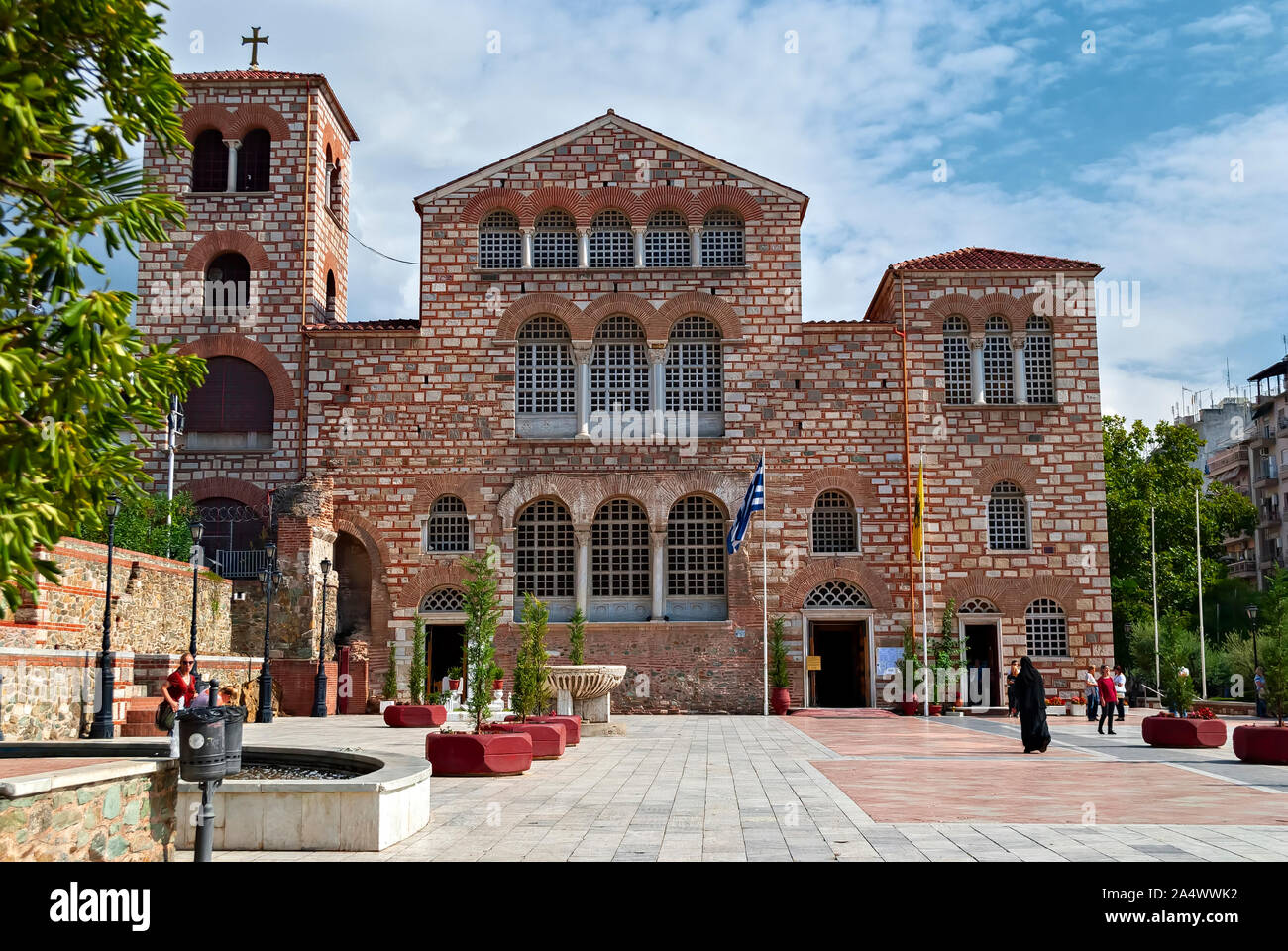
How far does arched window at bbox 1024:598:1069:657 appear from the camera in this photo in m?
31.9

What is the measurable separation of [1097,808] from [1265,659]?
30.8 feet

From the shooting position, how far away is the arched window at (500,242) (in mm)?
33375

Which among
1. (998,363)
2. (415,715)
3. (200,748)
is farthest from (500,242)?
(200,748)

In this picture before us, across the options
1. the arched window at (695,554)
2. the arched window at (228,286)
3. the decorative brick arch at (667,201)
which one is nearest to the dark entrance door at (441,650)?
the arched window at (695,554)

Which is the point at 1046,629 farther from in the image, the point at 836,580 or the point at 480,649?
the point at 480,649

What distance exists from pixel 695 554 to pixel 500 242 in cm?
1029

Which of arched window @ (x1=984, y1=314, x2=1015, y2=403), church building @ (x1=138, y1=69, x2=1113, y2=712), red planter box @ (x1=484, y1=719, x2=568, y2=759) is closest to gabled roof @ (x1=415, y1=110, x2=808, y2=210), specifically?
church building @ (x1=138, y1=69, x2=1113, y2=712)

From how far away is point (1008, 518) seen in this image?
32.5 metres

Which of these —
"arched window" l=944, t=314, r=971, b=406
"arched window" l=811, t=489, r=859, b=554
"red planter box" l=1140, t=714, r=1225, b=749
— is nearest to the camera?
"red planter box" l=1140, t=714, r=1225, b=749

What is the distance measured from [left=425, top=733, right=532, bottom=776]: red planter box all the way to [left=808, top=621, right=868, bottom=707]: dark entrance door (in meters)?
18.1

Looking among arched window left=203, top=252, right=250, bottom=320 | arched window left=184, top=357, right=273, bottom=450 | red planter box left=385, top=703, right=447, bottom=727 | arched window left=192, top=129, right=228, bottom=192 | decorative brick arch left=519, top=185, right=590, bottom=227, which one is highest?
arched window left=192, top=129, right=228, bottom=192

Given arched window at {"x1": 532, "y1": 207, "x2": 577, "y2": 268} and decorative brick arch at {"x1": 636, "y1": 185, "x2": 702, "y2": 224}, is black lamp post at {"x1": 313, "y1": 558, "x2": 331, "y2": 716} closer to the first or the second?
arched window at {"x1": 532, "y1": 207, "x2": 577, "y2": 268}

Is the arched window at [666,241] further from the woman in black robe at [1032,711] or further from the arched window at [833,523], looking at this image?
the woman in black robe at [1032,711]
